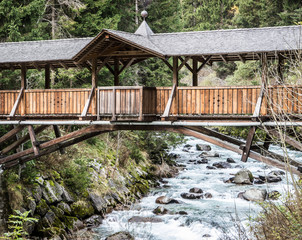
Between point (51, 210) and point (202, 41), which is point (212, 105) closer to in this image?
point (202, 41)

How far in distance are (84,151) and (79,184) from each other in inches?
146

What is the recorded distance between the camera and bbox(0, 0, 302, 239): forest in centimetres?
1562

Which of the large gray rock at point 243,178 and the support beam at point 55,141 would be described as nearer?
the support beam at point 55,141

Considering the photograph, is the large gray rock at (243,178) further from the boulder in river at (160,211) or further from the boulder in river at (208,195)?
the boulder in river at (160,211)

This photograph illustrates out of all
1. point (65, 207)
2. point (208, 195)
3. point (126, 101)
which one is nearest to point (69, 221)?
point (65, 207)

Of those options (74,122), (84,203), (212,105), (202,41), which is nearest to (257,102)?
(212,105)

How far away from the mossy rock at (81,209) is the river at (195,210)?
31.4 inches

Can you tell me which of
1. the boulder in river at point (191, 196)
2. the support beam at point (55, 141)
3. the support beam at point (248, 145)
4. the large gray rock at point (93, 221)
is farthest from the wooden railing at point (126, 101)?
the boulder in river at point (191, 196)

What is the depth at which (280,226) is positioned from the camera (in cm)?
869

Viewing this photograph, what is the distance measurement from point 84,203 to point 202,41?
8.59m

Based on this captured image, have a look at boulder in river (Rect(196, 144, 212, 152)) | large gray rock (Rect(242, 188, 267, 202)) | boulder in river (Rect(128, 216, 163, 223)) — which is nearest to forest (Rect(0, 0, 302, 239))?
boulder in river (Rect(128, 216, 163, 223))

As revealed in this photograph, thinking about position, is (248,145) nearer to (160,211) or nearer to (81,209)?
(160,211)

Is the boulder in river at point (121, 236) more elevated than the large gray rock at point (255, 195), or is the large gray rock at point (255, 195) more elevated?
the boulder in river at point (121, 236)

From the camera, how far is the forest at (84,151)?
1562cm
